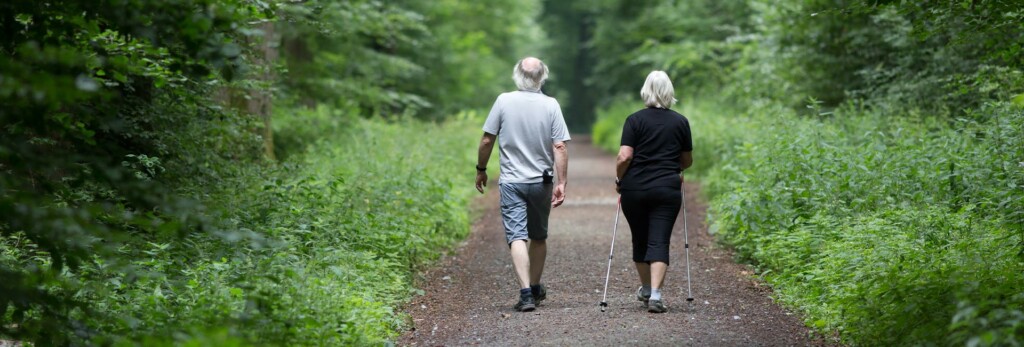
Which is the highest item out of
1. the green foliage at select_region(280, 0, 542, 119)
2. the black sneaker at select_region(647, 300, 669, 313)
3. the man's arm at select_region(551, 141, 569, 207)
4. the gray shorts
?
the man's arm at select_region(551, 141, 569, 207)

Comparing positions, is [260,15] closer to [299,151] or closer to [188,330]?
[188,330]

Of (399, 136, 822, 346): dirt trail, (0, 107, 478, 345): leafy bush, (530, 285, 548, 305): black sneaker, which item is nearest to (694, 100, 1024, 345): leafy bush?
(399, 136, 822, 346): dirt trail

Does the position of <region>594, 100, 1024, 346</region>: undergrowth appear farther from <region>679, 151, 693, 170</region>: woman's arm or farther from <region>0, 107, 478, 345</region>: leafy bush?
<region>0, 107, 478, 345</region>: leafy bush

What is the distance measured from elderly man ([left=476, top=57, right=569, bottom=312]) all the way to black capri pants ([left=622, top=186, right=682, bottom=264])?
605 millimetres

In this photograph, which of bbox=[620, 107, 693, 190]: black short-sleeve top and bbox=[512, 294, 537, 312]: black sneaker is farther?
bbox=[512, 294, 537, 312]: black sneaker

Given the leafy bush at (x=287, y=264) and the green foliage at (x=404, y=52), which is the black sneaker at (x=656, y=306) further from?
the green foliage at (x=404, y=52)

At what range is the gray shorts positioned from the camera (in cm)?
750

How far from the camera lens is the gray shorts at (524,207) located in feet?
24.6

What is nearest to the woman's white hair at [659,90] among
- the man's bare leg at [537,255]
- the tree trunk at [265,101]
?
the man's bare leg at [537,255]

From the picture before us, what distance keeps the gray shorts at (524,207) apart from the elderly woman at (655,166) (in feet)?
2.12

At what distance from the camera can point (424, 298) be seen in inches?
323

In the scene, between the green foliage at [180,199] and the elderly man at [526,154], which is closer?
the green foliage at [180,199]

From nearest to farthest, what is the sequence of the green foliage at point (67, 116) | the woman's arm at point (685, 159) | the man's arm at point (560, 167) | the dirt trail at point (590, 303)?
the green foliage at point (67, 116)
the dirt trail at point (590, 303)
the woman's arm at point (685, 159)
the man's arm at point (560, 167)

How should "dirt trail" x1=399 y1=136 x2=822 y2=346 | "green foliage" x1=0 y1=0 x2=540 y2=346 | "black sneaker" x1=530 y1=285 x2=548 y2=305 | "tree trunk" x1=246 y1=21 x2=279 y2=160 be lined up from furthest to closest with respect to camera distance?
"tree trunk" x1=246 y1=21 x2=279 y2=160
"black sneaker" x1=530 y1=285 x2=548 y2=305
"dirt trail" x1=399 y1=136 x2=822 y2=346
"green foliage" x1=0 y1=0 x2=540 y2=346
